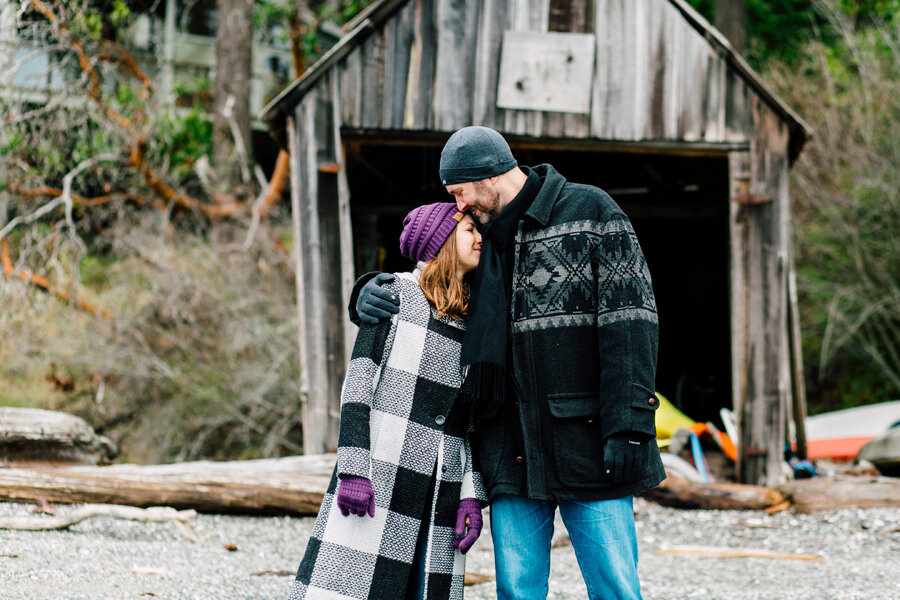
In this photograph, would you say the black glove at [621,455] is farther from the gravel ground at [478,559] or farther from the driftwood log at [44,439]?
the driftwood log at [44,439]

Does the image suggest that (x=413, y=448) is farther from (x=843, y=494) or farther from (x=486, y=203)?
(x=843, y=494)

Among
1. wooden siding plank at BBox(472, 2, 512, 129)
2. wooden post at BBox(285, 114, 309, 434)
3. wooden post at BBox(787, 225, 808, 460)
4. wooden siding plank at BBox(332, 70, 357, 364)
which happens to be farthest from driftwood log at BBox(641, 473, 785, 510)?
wooden siding plank at BBox(472, 2, 512, 129)

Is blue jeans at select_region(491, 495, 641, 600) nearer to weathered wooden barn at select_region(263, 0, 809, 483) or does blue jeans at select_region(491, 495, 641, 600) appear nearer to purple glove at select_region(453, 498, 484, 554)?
purple glove at select_region(453, 498, 484, 554)

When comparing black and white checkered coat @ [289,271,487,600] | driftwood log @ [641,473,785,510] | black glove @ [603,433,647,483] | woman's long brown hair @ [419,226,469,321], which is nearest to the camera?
black glove @ [603,433,647,483]

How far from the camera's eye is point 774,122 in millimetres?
7359

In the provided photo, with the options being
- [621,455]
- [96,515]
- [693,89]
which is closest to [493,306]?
[621,455]

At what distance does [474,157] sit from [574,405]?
90 centimetres

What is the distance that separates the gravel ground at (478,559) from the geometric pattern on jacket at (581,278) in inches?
92.7

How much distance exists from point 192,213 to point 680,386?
7.82 m

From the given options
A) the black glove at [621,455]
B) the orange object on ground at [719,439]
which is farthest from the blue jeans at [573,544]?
the orange object on ground at [719,439]

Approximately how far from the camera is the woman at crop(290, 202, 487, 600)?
2.97 m

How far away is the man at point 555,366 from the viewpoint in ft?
9.09

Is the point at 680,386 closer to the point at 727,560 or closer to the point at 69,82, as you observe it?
the point at 727,560

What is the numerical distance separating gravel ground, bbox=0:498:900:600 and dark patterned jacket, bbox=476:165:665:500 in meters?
2.09
